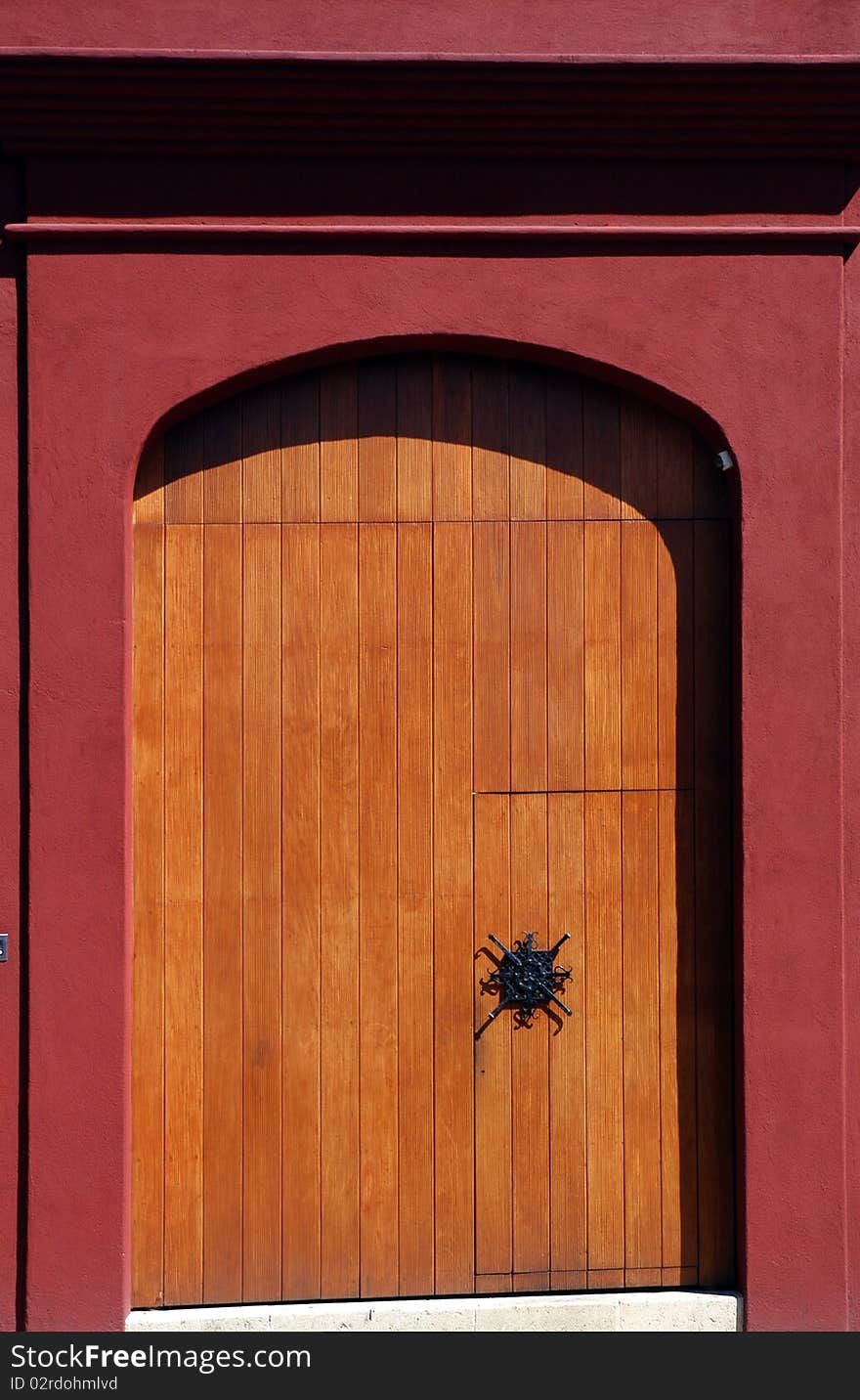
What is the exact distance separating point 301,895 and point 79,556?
4.76ft

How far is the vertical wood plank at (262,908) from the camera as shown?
405 cm

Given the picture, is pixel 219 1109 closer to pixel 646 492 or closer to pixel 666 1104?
pixel 666 1104

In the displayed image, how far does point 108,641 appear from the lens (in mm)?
3930

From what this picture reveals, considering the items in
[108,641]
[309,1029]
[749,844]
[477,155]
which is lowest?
[309,1029]

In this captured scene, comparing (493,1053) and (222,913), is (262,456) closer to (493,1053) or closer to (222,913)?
(222,913)

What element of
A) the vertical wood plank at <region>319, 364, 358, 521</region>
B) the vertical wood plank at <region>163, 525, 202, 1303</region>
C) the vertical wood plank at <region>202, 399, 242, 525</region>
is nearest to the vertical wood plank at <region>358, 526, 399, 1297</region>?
the vertical wood plank at <region>319, 364, 358, 521</region>

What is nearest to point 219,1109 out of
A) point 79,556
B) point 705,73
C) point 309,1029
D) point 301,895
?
point 309,1029

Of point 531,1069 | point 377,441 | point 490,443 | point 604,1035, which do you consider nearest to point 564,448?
point 490,443

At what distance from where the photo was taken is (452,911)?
411 cm

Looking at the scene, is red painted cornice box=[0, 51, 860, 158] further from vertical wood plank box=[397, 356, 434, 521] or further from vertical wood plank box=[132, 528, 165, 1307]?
vertical wood plank box=[132, 528, 165, 1307]

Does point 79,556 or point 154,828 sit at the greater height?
point 79,556

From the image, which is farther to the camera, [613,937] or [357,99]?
[613,937]

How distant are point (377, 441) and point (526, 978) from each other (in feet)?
6.75

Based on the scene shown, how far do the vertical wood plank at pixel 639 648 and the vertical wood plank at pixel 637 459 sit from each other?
0.22ft
